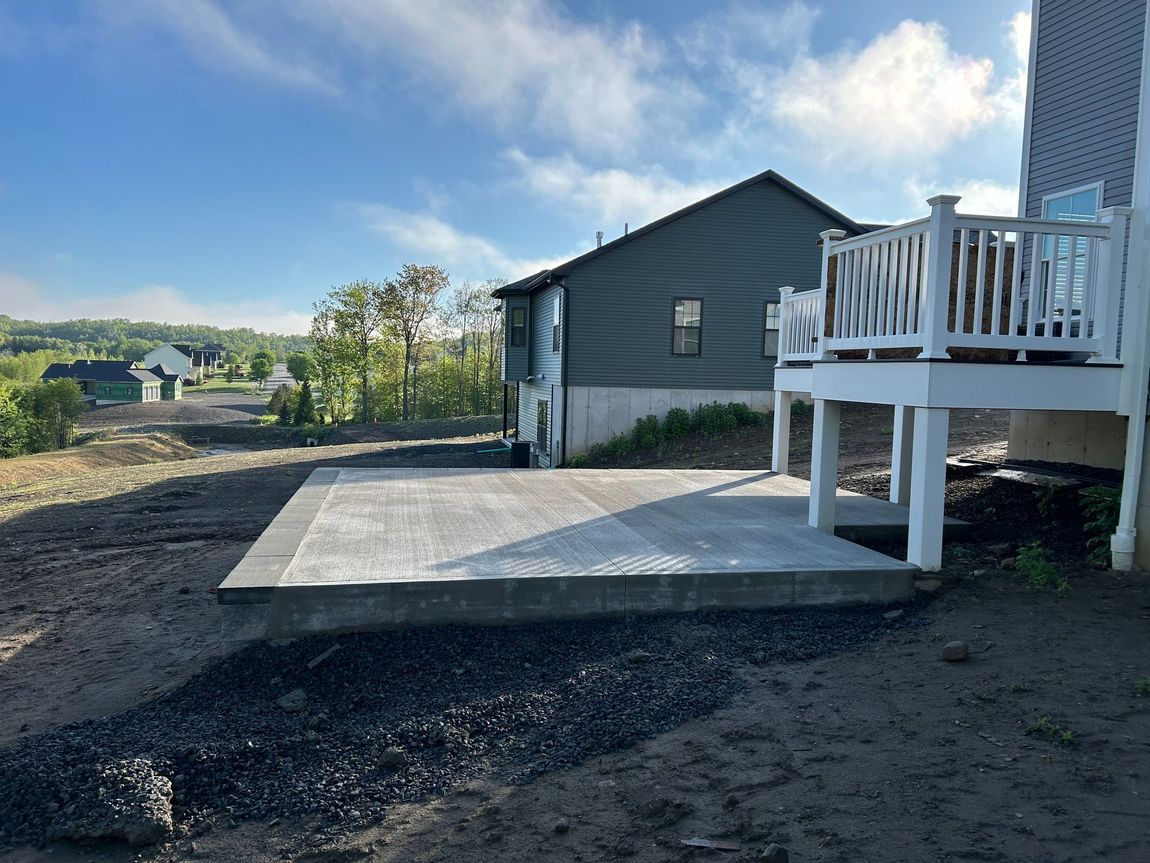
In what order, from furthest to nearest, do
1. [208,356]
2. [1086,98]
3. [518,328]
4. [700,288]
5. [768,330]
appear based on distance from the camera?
[208,356] < [518,328] < [768,330] < [700,288] < [1086,98]

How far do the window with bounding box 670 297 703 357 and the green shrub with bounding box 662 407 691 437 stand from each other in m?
1.46

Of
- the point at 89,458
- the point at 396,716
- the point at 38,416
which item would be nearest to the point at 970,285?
the point at 396,716

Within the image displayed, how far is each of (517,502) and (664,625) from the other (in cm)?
320

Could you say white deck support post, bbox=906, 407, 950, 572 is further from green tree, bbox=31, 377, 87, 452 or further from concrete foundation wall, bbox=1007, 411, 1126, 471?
green tree, bbox=31, 377, 87, 452

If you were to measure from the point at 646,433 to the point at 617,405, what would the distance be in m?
1.02

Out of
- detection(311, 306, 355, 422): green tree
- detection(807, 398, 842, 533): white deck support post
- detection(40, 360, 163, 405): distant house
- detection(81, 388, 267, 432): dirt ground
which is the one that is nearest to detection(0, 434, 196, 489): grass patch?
detection(311, 306, 355, 422): green tree

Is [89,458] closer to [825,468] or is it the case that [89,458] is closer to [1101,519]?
[825,468]

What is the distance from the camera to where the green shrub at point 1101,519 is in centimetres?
558

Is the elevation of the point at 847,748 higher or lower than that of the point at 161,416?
higher

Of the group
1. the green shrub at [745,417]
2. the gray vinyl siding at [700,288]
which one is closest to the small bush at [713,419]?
the green shrub at [745,417]

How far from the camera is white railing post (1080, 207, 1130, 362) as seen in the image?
5527 mm

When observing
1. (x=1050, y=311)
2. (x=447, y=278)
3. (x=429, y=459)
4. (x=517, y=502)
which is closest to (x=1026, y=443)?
(x=1050, y=311)

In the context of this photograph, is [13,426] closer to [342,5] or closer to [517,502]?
[342,5]

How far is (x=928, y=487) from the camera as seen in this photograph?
5344 millimetres
